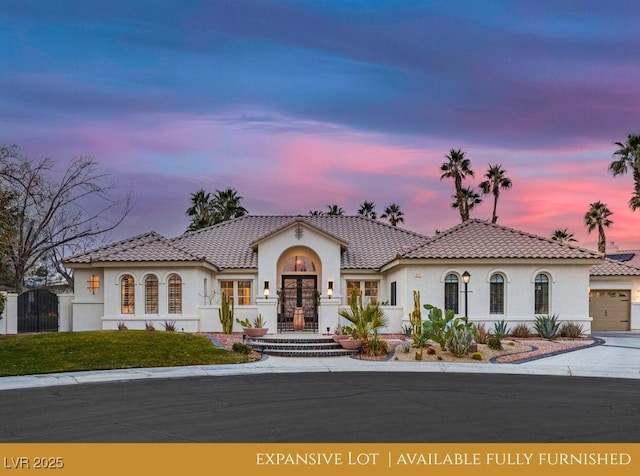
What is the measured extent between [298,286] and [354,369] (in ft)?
52.9

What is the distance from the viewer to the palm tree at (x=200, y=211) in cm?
6053

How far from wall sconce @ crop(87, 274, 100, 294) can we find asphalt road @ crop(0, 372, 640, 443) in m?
16.9

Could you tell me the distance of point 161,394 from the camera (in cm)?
1523

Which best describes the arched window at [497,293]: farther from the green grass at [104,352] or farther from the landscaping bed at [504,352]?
the green grass at [104,352]

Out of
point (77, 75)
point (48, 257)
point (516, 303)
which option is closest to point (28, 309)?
point (77, 75)

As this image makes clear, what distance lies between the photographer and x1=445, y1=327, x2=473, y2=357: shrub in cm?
2295

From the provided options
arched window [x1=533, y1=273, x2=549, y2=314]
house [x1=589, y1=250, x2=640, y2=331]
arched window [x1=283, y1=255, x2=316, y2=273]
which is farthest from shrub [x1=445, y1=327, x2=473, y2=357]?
house [x1=589, y1=250, x2=640, y2=331]

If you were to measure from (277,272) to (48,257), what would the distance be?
25.2 m

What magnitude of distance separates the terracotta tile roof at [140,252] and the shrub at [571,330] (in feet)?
54.3

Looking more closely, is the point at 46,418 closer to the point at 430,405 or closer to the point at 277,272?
the point at 430,405

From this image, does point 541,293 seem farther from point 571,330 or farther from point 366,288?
point 366,288

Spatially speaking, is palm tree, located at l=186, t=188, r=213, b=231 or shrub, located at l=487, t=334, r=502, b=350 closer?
shrub, located at l=487, t=334, r=502, b=350

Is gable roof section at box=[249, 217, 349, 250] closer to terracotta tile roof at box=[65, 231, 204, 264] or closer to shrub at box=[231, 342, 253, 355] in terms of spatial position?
terracotta tile roof at box=[65, 231, 204, 264]

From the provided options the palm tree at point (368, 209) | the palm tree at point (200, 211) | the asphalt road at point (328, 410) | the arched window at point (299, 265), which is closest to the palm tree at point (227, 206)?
the palm tree at point (200, 211)
